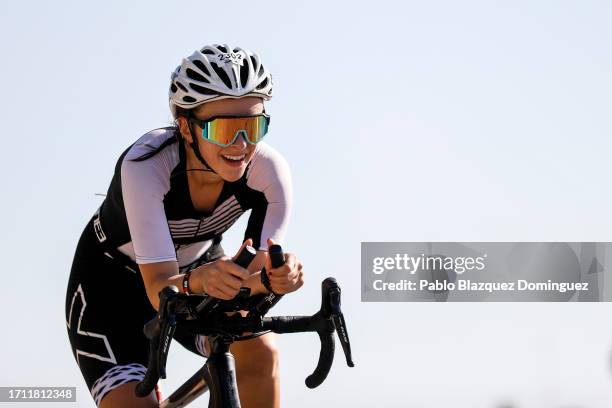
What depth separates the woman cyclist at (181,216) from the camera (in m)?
8.14

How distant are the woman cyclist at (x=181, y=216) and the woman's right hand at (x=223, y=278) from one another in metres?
0.30

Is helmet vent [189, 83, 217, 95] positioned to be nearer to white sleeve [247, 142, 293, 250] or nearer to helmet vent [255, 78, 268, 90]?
helmet vent [255, 78, 268, 90]

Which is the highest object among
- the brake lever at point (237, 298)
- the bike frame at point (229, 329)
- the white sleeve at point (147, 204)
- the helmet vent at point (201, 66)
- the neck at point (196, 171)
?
the helmet vent at point (201, 66)

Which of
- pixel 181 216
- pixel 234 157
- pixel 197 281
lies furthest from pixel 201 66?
pixel 197 281

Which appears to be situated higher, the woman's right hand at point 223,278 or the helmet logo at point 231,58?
the helmet logo at point 231,58

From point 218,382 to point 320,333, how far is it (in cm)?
60

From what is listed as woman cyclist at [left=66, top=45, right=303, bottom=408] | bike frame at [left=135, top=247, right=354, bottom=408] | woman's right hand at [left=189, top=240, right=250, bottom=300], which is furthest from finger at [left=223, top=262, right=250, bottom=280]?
woman cyclist at [left=66, top=45, right=303, bottom=408]

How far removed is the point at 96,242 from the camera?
9.19 m

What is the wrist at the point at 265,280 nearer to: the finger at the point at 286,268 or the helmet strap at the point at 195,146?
the finger at the point at 286,268

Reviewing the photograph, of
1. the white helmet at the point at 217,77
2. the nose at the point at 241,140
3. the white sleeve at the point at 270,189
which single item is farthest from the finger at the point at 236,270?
the white helmet at the point at 217,77

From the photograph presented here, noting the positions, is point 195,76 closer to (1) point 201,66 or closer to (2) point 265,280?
(1) point 201,66

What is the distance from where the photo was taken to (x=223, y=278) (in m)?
7.15

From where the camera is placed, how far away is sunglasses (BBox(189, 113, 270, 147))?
812 centimetres

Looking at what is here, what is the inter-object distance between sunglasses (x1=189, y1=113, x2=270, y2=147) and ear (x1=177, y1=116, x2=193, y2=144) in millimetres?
261
